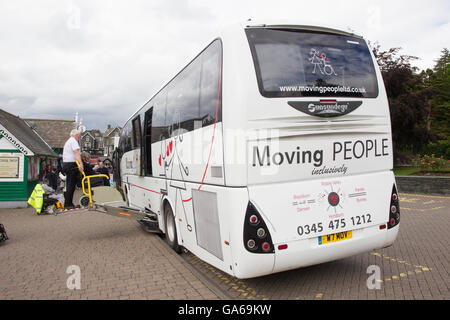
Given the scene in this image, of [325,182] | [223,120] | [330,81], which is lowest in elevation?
[325,182]

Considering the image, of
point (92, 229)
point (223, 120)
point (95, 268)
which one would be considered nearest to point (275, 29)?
point (223, 120)

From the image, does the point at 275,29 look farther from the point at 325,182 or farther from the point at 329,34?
the point at 325,182

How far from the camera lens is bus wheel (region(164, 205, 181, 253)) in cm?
655

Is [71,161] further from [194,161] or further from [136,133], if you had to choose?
[194,161]

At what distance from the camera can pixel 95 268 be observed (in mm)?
6008

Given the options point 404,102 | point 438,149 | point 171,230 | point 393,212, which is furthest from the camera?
point 438,149

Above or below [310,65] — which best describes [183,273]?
below

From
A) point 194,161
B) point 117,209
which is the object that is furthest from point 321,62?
point 117,209

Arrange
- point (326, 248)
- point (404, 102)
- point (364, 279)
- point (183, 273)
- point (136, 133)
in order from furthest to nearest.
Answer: point (404, 102) < point (136, 133) < point (183, 273) < point (364, 279) < point (326, 248)

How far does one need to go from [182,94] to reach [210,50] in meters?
1.40

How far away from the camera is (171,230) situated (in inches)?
269

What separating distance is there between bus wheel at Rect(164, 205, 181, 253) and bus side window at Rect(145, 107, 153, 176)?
142cm

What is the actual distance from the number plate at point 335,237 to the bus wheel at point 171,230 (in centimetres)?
308

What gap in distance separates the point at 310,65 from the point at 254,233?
225cm
